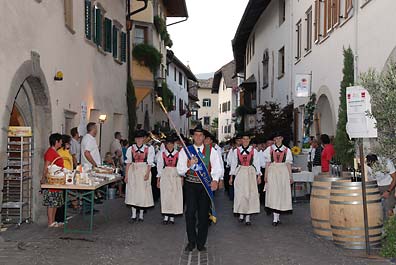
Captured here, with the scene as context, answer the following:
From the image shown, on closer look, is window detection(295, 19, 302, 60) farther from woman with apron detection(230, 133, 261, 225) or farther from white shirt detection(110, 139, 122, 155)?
woman with apron detection(230, 133, 261, 225)

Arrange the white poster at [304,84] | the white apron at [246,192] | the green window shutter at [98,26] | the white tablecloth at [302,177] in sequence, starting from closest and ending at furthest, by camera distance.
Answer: the white apron at [246,192] < the white tablecloth at [302,177] < the green window shutter at [98,26] < the white poster at [304,84]

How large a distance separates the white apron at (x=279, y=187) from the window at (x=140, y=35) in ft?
49.7

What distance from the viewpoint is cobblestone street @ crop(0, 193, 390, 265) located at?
8164 mm

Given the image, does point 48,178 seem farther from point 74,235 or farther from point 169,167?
point 169,167

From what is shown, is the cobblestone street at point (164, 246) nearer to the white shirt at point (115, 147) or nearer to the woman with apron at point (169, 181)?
the woman with apron at point (169, 181)

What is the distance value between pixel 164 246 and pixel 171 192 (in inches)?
109

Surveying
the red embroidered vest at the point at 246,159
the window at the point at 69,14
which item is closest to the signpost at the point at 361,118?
the red embroidered vest at the point at 246,159

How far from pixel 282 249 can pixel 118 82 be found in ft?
42.7

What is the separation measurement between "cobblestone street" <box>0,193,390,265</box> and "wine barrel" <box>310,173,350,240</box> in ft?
0.65

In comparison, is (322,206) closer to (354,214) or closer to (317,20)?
(354,214)

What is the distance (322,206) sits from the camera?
9570mm

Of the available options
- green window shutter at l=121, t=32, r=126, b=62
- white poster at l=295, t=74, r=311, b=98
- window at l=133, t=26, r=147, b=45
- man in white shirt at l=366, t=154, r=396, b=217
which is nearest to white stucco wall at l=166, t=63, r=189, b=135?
window at l=133, t=26, r=147, b=45

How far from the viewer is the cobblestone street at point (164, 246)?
26.8 feet

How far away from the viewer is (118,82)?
2091cm
